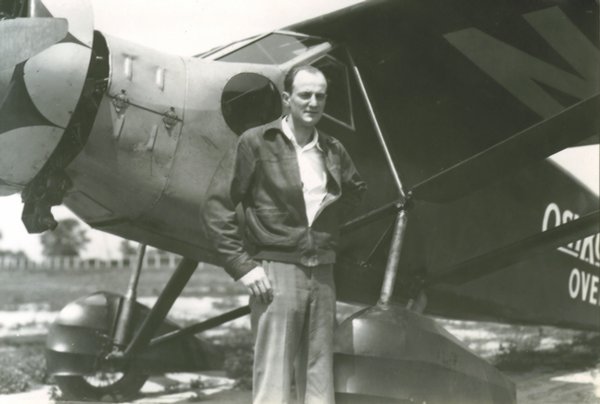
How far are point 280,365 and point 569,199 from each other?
4285 millimetres

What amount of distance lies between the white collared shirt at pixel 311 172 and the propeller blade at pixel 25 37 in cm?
122

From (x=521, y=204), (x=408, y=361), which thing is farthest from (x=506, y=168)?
(x=521, y=204)

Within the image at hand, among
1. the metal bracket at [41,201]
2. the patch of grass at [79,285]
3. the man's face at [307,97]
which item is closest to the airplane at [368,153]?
the metal bracket at [41,201]

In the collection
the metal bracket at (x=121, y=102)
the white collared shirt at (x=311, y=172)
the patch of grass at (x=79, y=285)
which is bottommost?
the white collared shirt at (x=311, y=172)

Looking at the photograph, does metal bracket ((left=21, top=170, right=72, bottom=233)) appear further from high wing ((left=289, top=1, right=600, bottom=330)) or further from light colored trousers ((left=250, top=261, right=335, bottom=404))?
high wing ((left=289, top=1, right=600, bottom=330))

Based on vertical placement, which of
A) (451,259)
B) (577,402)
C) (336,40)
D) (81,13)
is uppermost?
(336,40)

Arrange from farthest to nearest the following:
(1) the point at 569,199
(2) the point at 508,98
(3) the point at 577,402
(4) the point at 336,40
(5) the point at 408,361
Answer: (1) the point at 569,199
(3) the point at 577,402
(2) the point at 508,98
(4) the point at 336,40
(5) the point at 408,361

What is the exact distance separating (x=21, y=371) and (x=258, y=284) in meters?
4.80

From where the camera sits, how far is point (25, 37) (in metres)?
3.22

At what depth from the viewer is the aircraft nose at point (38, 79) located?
318 centimetres

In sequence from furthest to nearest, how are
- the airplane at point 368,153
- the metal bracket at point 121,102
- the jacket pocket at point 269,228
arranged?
1. the metal bracket at point 121,102
2. the airplane at point 368,153
3. the jacket pocket at point 269,228

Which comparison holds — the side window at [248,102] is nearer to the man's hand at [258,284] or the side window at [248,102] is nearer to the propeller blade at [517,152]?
the propeller blade at [517,152]

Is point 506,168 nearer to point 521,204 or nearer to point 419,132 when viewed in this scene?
point 419,132

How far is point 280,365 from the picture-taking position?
2.66 metres
